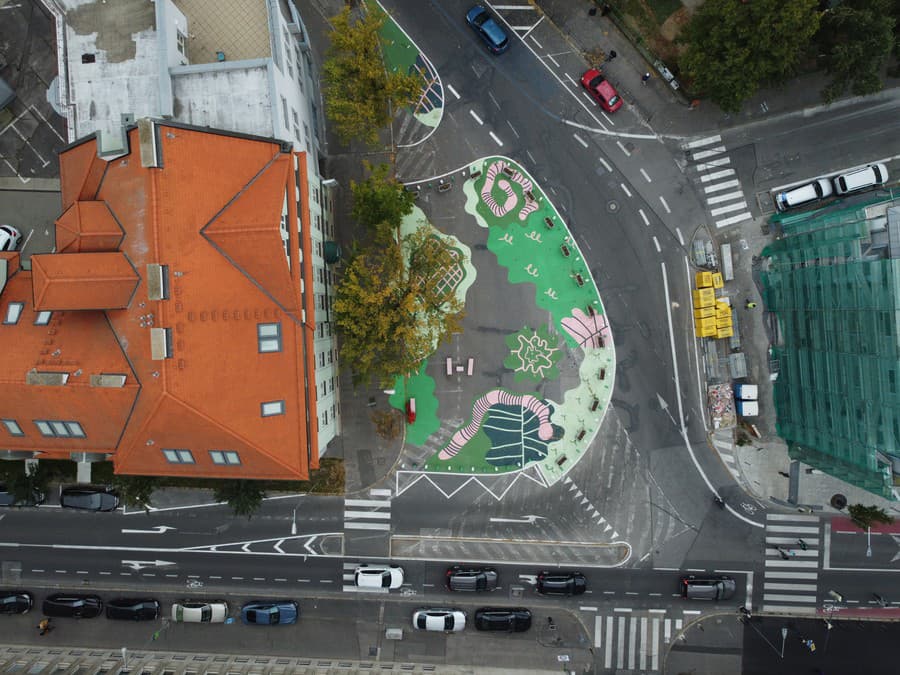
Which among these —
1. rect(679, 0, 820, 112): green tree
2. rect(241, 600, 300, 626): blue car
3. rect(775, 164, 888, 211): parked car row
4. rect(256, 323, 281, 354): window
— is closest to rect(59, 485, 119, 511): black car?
rect(241, 600, 300, 626): blue car

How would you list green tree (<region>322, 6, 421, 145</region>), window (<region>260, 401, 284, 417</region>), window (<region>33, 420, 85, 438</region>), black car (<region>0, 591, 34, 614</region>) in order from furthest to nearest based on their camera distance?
black car (<region>0, 591, 34, 614</region>) → green tree (<region>322, 6, 421, 145</region>) → window (<region>33, 420, 85, 438</region>) → window (<region>260, 401, 284, 417</region>)

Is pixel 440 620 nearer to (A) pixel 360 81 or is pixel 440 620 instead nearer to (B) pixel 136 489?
(B) pixel 136 489

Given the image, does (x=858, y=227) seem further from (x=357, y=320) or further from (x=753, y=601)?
(x=357, y=320)

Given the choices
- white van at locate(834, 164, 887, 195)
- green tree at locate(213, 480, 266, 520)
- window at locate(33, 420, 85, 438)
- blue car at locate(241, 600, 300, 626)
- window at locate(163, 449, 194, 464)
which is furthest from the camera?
blue car at locate(241, 600, 300, 626)

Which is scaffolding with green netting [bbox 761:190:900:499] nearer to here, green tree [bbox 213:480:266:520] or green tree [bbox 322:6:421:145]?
green tree [bbox 322:6:421:145]

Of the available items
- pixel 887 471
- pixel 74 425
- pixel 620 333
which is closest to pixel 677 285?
pixel 620 333

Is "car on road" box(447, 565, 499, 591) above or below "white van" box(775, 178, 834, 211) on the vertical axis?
below

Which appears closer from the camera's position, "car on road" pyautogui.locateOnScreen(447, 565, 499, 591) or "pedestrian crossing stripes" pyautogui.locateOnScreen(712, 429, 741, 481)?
"car on road" pyautogui.locateOnScreen(447, 565, 499, 591)
